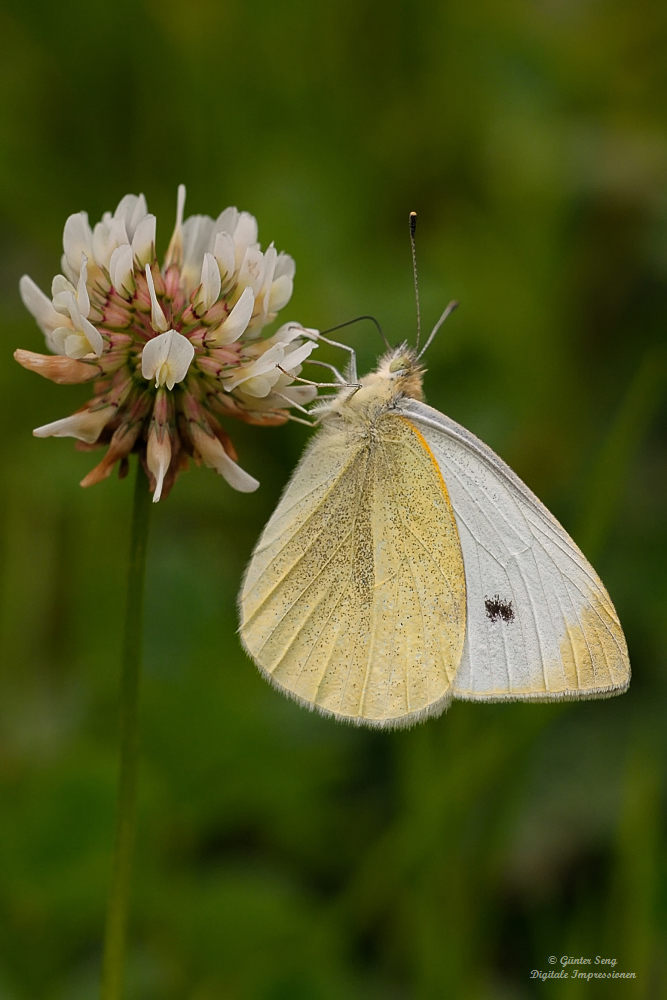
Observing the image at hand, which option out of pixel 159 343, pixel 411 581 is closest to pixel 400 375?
A: pixel 411 581

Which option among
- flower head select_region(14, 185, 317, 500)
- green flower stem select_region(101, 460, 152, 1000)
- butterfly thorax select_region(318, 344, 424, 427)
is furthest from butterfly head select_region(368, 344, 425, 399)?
green flower stem select_region(101, 460, 152, 1000)

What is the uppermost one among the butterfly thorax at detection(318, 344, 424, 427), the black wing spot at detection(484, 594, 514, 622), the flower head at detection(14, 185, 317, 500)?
the butterfly thorax at detection(318, 344, 424, 427)

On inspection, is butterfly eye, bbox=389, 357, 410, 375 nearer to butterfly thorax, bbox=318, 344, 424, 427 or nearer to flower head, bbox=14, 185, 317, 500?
butterfly thorax, bbox=318, 344, 424, 427

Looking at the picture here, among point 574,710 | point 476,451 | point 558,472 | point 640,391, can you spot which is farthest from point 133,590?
point 558,472

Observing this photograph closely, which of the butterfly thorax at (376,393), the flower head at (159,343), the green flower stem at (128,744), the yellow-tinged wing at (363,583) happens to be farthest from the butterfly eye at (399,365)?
the green flower stem at (128,744)

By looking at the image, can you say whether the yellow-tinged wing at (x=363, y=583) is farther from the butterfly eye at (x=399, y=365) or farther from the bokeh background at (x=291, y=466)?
the bokeh background at (x=291, y=466)

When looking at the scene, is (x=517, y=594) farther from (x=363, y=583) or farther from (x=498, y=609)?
(x=363, y=583)
